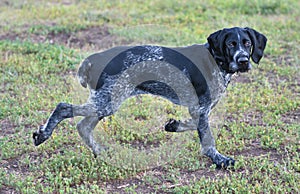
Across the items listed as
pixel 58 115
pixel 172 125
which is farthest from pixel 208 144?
pixel 58 115

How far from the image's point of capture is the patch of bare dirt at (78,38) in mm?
10395

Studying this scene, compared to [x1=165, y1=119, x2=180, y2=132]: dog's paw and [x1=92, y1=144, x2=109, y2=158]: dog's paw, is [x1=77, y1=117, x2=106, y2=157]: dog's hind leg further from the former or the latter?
[x1=165, y1=119, x2=180, y2=132]: dog's paw

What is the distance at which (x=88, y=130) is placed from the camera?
6441 mm

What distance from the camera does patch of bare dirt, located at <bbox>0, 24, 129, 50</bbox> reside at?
1040 cm

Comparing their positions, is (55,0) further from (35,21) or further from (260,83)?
(260,83)

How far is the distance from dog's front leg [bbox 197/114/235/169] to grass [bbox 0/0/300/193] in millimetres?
103

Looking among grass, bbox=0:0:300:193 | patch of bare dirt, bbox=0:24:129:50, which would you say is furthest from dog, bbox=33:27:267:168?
patch of bare dirt, bbox=0:24:129:50

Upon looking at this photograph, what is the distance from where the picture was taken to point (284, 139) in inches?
270

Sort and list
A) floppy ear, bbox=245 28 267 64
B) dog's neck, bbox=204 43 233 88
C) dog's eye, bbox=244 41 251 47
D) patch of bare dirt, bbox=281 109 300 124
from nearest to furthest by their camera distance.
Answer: dog's eye, bbox=244 41 251 47 → floppy ear, bbox=245 28 267 64 → dog's neck, bbox=204 43 233 88 → patch of bare dirt, bbox=281 109 300 124

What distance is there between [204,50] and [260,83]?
2.89m

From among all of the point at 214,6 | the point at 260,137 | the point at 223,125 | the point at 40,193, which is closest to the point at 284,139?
the point at 260,137

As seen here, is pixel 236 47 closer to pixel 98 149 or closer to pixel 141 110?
pixel 98 149

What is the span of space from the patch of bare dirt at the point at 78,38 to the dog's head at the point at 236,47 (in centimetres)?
450

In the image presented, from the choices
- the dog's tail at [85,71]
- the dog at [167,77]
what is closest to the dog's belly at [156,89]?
the dog at [167,77]
